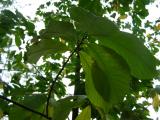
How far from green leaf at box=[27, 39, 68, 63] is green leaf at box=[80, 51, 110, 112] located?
0.06 m

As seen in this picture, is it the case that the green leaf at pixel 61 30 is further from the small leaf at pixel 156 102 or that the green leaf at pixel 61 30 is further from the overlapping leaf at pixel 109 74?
the small leaf at pixel 156 102

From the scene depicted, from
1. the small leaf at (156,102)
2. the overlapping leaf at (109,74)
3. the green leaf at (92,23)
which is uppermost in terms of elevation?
the small leaf at (156,102)

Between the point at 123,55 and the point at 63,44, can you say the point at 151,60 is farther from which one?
the point at 63,44

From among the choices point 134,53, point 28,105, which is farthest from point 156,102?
point 134,53

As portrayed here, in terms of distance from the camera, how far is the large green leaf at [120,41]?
738 millimetres

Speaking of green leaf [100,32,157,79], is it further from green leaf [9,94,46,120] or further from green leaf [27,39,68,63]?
green leaf [9,94,46,120]

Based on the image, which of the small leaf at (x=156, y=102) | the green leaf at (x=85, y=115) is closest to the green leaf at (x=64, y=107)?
the green leaf at (x=85, y=115)

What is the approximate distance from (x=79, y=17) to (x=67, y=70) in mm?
4177

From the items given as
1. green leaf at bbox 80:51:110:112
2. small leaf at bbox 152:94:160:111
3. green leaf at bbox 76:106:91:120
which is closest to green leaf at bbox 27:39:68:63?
green leaf at bbox 80:51:110:112

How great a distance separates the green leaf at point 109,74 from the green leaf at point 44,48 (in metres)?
0.09

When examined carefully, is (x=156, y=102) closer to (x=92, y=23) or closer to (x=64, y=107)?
(x=64, y=107)

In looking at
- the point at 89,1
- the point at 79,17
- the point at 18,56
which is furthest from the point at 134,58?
the point at 18,56

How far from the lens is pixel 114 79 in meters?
0.79

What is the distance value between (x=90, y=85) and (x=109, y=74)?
0.09 meters
